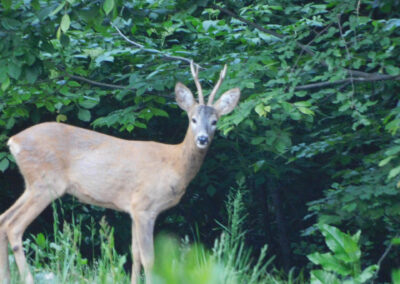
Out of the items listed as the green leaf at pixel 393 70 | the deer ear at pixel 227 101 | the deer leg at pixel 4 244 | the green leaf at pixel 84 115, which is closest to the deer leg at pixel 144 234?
the deer leg at pixel 4 244

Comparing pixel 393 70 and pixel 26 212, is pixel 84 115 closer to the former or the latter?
pixel 26 212

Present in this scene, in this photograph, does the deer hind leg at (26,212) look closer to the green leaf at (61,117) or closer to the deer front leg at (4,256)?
the deer front leg at (4,256)

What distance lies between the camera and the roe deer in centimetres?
581

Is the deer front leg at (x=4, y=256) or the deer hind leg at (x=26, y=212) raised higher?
the deer hind leg at (x=26, y=212)

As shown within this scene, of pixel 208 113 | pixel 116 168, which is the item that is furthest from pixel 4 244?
pixel 208 113

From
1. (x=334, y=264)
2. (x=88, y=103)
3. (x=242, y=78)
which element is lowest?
(x=88, y=103)

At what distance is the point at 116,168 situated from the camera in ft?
19.8

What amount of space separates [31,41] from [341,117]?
3539mm

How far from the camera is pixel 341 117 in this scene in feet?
25.7

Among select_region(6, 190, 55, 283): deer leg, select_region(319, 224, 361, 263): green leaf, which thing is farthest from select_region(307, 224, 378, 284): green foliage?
select_region(6, 190, 55, 283): deer leg

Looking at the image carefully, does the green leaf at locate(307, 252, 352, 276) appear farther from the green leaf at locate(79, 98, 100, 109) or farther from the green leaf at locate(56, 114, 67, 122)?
the green leaf at locate(56, 114, 67, 122)

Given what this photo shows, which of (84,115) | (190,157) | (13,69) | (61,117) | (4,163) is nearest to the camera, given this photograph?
(13,69)

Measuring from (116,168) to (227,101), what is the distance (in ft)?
3.29

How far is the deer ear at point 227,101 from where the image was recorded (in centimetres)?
→ 584
